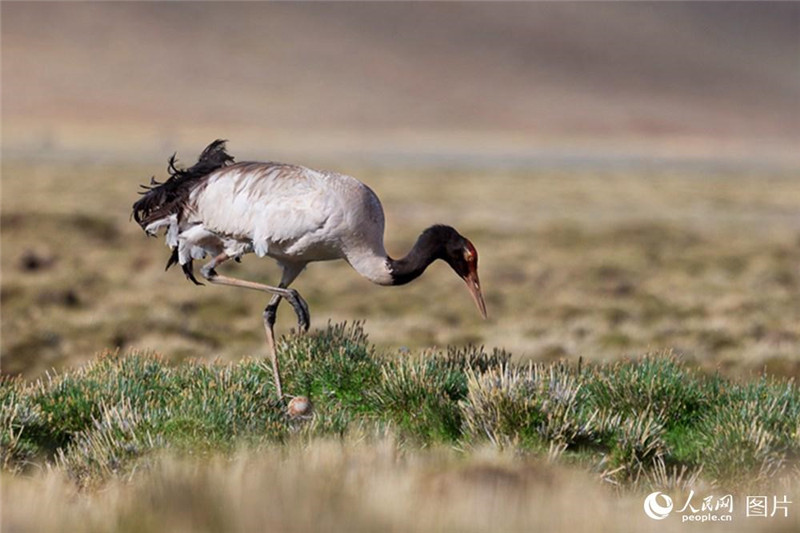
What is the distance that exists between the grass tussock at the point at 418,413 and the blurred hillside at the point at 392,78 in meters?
102

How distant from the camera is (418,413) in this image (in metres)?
8.38

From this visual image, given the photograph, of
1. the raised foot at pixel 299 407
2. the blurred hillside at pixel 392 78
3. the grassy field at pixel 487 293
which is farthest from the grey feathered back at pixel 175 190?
the blurred hillside at pixel 392 78

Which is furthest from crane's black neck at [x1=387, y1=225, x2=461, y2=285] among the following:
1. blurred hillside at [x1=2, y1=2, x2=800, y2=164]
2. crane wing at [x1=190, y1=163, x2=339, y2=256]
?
blurred hillside at [x1=2, y1=2, x2=800, y2=164]

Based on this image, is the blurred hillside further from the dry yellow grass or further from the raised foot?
the dry yellow grass

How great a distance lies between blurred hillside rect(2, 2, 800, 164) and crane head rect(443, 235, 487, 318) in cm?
10156

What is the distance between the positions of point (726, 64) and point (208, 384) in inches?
6843

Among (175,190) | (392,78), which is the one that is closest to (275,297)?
(175,190)

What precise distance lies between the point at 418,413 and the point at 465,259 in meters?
1.92

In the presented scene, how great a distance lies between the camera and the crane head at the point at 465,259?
986 centimetres

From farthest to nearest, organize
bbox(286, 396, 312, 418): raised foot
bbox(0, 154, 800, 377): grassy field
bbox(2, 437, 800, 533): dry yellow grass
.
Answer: bbox(0, 154, 800, 377): grassy field
bbox(286, 396, 312, 418): raised foot
bbox(2, 437, 800, 533): dry yellow grass

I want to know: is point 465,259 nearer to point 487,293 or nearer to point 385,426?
point 385,426

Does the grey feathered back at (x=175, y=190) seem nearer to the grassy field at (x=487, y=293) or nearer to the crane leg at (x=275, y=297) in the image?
the crane leg at (x=275, y=297)

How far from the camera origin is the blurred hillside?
5261 inches

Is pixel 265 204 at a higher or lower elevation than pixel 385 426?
higher
